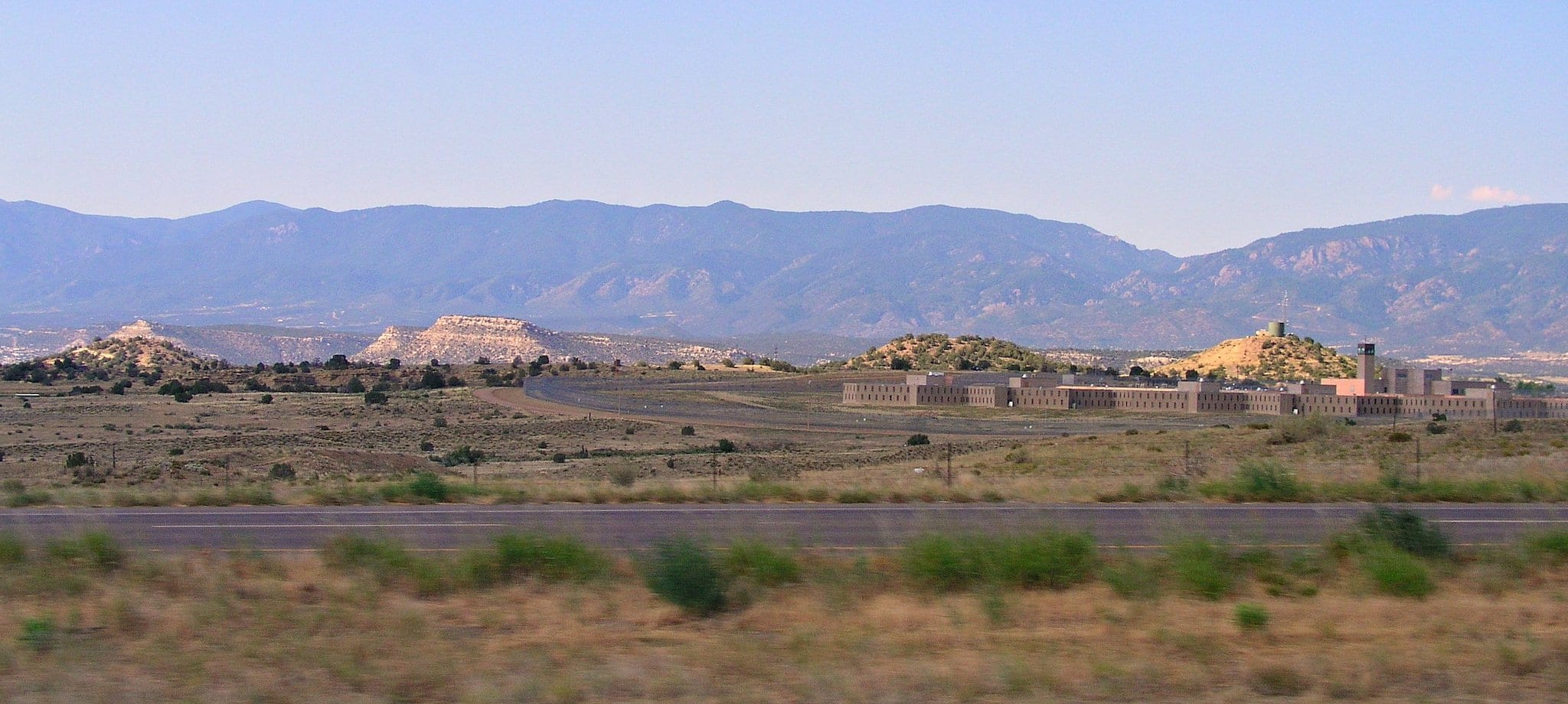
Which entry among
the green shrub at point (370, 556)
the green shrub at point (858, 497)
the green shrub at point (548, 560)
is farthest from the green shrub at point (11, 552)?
the green shrub at point (858, 497)

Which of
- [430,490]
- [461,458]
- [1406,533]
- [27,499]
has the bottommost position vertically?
[461,458]

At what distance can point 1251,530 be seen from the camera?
56.2 ft

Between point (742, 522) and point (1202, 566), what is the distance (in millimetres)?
6155

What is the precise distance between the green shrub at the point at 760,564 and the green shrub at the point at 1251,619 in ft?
13.1

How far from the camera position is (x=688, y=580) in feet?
41.3

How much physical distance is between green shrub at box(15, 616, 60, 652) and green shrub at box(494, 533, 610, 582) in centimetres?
389

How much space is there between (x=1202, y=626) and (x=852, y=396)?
106 metres

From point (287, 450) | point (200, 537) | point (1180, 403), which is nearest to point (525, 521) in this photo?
point (200, 537)

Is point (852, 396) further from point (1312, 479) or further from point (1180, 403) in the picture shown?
point (1312, 479)

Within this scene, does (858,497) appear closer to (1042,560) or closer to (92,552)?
(1042,560)

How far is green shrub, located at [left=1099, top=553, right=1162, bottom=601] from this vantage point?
43.2ft

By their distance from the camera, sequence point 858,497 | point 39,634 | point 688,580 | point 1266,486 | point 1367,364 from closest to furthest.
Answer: point 39,634, point 688,580, point 858,497, point 1266,486, point 1367,364

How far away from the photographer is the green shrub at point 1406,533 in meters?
15.0

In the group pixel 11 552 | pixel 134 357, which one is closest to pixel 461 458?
pixel 11 552
